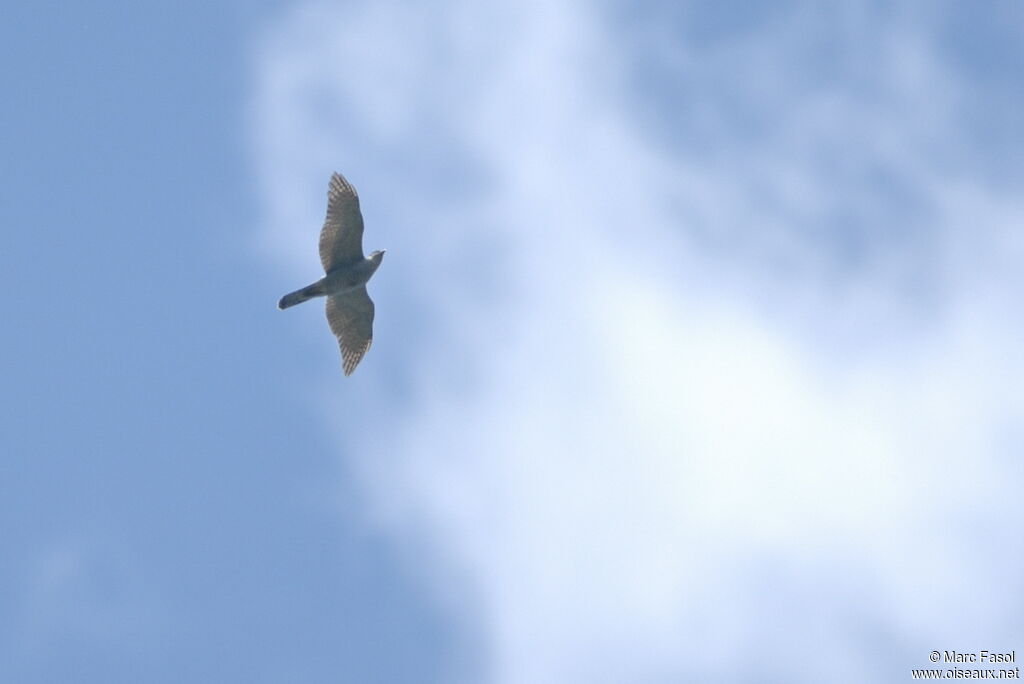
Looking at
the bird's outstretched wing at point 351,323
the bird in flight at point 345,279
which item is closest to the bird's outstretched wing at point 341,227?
the bird in flight at point 345,279

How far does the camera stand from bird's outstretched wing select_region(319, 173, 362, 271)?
136 feet

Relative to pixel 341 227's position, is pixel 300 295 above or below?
below

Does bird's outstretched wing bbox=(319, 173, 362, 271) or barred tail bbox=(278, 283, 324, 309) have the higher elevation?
bird's outstretched wing bbox=(319, 173, 362, 271)

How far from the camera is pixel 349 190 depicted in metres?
41.4

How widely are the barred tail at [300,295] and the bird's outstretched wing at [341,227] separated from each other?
1.90 feet

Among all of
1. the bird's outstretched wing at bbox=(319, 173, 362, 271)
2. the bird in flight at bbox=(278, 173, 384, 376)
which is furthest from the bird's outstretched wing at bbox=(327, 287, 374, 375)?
the bird's outstretched wing at bbox=(319, 173, 362, 271)

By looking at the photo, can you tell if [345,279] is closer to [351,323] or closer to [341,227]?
[341,227]

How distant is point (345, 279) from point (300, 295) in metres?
1.23

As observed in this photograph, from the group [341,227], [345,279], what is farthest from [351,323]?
[341,227]

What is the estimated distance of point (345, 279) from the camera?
139ft

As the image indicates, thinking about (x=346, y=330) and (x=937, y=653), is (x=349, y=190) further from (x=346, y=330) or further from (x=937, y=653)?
(x=937, y=653)

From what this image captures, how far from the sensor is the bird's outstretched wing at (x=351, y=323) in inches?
1708

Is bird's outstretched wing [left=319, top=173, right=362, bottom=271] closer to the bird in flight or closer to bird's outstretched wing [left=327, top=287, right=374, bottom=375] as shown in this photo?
the bird in flight

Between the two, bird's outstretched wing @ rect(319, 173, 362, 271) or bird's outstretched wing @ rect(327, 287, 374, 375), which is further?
bird's outstretched wing @ rect(327, 287, 374, 375)
